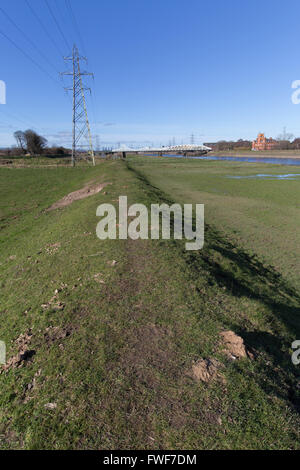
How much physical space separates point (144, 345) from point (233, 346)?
162cm

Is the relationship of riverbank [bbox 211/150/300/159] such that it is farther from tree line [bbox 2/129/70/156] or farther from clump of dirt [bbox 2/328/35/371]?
clump of dirt [bbox 2/328/35/371]

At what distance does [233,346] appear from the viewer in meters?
4.51

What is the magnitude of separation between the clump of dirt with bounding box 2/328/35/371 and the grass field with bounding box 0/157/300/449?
1.8 inches

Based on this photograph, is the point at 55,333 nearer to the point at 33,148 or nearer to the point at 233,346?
the point at 233,346

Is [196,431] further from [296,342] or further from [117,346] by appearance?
[296,342]

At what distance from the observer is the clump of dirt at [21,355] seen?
4.34m

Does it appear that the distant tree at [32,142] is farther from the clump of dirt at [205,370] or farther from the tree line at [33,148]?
the clump of dirt at [205,370]

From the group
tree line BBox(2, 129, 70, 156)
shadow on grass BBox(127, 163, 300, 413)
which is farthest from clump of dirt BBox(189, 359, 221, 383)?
tree line BBox(2, 129, 70, 156)

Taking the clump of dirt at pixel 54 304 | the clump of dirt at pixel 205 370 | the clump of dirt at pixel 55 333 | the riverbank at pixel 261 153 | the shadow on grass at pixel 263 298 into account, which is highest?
the riverbank at pixel 261 153

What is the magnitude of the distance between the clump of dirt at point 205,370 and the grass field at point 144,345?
7cm

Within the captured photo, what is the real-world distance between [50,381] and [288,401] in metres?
3.60

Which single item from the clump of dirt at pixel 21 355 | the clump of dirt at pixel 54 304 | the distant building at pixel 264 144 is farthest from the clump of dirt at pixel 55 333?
the distant building at pixel 264 144

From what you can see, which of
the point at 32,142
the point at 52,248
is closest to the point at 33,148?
the point at 32,142
